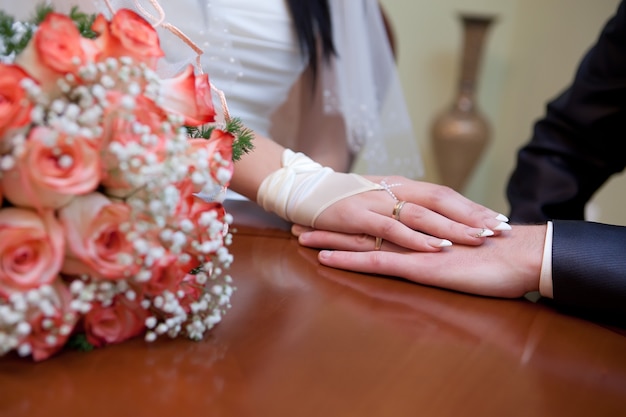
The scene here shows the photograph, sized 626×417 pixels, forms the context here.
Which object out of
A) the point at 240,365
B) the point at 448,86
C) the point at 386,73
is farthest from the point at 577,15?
the point at 240,365

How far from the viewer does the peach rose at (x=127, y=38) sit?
20.3 inches

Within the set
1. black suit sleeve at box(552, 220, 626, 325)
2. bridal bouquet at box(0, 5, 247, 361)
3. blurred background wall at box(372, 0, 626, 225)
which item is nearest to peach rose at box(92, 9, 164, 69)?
bridal bouquet at box(0, 5, 247, 361)

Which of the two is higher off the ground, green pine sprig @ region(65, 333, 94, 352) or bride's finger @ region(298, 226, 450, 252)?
green pine sprig @ region(65, 333, 94, 352)

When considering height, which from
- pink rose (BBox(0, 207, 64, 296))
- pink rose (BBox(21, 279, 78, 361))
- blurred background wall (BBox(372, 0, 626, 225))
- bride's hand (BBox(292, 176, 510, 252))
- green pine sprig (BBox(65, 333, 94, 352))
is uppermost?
pink rose (BBox(0, 207, 64, 296))

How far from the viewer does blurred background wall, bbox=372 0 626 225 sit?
9.10ft

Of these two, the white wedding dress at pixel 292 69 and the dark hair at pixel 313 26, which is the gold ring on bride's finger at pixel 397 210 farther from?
the dark hair at pixel 313 26

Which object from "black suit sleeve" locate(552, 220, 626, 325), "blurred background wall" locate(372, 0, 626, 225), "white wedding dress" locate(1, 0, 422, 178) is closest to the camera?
"black suit sleeve" locate(552, 220, 626, 325)

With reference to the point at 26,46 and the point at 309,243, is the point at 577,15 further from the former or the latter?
the point at 26,46

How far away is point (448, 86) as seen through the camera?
3.02 meters

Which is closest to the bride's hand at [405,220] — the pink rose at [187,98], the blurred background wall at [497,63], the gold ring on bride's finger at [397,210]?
the gold ring on bride's finger at [397,210]

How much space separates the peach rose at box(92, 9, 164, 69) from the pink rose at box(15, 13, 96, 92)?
23mm

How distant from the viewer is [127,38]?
519 millimetres

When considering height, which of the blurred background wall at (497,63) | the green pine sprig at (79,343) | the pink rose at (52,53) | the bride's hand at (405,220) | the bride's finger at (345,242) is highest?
the pink rose at (52,53)

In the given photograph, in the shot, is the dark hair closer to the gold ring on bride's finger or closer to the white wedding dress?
the white wedding dress
